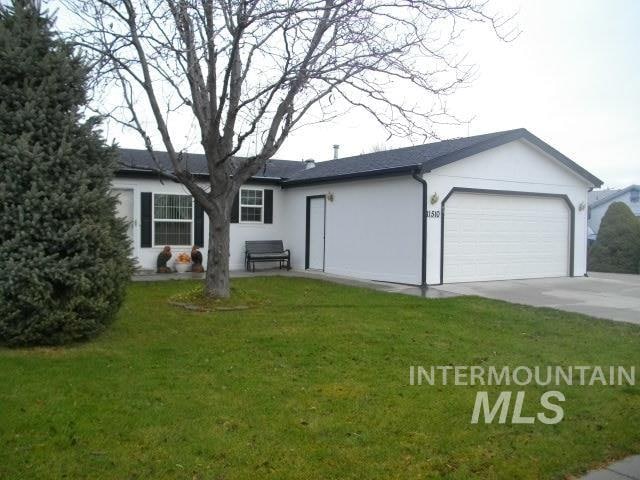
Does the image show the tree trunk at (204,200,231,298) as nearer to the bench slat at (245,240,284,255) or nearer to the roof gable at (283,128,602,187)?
the roof gable at (283,128,602,187)

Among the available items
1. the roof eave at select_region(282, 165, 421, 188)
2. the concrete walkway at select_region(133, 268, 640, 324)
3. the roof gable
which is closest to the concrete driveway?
the concrete walkway at select_region(133, 268, 640, 324)

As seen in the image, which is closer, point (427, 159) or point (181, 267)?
point (427, 159)

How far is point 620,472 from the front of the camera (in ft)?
12.6

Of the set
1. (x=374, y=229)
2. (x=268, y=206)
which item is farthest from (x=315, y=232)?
(x=374, y=229)

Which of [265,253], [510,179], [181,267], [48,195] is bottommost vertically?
[181,267]

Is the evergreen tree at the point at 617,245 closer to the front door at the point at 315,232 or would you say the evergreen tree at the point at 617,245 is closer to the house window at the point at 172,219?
the front door at the point at 315,232

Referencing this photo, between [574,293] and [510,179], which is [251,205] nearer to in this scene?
[510,179]

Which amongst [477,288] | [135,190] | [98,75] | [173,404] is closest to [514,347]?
[173,404]

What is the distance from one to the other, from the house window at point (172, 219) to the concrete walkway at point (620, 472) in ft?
46.8

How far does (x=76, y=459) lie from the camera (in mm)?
3740

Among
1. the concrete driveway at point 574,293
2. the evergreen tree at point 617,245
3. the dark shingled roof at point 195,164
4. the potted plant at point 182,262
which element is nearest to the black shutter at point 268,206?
the dark shingled roof at point 195,164

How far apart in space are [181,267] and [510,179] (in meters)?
9.41

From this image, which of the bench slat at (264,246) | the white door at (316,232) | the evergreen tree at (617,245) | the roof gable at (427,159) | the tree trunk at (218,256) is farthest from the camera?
the evergreen tree at (617,245)

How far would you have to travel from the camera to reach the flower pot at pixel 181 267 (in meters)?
16.6
